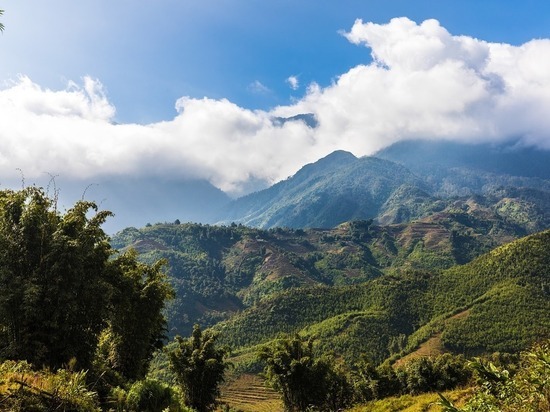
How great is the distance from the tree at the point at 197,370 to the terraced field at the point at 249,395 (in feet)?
216

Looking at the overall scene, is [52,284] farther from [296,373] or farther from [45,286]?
[296,373]

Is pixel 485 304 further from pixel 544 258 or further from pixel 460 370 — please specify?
pixel 460 370

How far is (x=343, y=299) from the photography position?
16638 centimetres

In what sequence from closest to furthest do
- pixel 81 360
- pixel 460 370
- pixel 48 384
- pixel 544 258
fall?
pixel 48 384, pixel 81 360, pixel 460 370, pixel 544 258

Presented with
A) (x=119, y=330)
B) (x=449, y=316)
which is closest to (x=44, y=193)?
(x=119, y=330)

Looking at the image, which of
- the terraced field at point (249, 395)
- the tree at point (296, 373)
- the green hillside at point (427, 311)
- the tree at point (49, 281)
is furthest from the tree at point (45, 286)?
the green hillside at point (427, 311)

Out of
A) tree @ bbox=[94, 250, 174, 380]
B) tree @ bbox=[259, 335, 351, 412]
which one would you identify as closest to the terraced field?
tree @ bbox=[259, 335, 351, 412]

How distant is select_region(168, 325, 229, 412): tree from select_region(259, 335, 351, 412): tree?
4340 millimetres

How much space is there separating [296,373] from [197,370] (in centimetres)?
838

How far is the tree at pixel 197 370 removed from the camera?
30761 mm

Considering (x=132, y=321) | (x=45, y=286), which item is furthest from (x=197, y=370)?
(x=45, y=286)

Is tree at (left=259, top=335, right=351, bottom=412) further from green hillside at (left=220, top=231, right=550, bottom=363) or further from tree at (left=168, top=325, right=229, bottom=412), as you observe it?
green hillside at (left=220, top=231, right=550, bottom=363)

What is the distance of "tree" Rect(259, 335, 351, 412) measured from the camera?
1313 inches

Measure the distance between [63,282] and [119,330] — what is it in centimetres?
797
